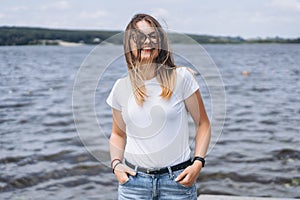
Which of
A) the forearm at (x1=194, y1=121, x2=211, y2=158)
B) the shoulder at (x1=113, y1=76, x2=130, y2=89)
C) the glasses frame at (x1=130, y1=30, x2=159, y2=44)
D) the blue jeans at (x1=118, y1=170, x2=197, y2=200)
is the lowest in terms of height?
the blue jeans at (x1=118, y1=170, x2=197, y2=200)

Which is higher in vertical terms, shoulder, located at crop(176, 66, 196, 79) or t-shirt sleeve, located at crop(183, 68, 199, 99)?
shoulder, located at crop(176, 66, 196, 79)

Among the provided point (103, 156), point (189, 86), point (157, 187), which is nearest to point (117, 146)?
point (103, 156)

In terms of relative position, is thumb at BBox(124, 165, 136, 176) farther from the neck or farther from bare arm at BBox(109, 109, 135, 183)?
the neck

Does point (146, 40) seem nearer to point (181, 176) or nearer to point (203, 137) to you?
point (203, 137)

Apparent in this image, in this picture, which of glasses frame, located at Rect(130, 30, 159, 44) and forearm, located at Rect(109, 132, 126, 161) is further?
forearm, located at Rect(109, 132, 126, 161)

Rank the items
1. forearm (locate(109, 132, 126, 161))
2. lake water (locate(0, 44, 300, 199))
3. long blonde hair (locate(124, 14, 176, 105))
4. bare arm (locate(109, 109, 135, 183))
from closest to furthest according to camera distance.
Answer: long blonde hair (locate(124, 14, 176, 105)) < bare arm (locate(109, 109, 135, 183)) < forearm (locate(109, 132, 126, 161)) < lake water (locate(0, 44, 300, 199))

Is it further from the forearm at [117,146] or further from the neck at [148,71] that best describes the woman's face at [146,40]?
the forearm at [117,146]

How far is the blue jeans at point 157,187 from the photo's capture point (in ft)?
9.20

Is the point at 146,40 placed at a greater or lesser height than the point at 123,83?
greater

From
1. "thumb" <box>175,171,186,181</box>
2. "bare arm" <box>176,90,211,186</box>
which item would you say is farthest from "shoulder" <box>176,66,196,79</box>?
"thumb" <box>175,171,186,181</box>

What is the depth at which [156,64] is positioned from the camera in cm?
282

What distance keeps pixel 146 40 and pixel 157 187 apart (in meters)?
0.84

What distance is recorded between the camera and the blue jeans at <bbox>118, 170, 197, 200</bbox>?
2803 millimetres

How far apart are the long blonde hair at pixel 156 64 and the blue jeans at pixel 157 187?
435 millimetres
